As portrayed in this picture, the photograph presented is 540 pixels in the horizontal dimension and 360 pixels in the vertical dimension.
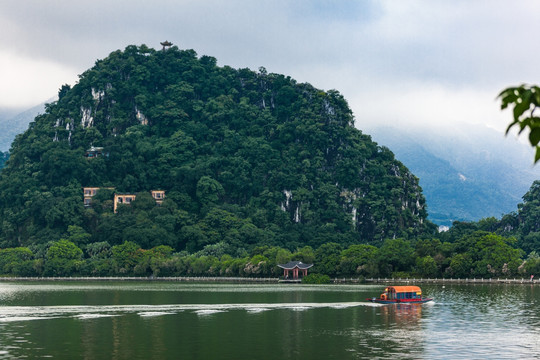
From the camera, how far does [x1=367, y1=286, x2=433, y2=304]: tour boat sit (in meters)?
83.4

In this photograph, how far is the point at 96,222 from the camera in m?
194

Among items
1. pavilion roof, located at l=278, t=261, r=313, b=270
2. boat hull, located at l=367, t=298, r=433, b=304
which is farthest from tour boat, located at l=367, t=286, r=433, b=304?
pavilion roof, located at l=278, t=261, r=313, b=270

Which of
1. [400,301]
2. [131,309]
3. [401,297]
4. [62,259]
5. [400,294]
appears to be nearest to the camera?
[131,309]

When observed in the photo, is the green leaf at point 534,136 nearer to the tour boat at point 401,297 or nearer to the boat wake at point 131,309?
the boat wake at point 131,309

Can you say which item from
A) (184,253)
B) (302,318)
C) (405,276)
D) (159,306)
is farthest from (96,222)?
(302,318)

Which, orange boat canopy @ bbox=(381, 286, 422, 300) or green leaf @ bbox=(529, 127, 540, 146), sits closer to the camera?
green leaf @ bbox=(529, 127, 540, 146)

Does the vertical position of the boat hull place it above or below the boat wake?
above

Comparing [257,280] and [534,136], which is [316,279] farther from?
[534,136]

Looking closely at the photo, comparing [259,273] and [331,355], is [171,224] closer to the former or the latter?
[259,273]

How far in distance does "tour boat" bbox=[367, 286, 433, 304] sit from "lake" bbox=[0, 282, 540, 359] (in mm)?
1791

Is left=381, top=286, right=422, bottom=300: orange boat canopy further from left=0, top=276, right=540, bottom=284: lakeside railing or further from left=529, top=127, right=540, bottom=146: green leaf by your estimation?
left=529, top=127, right=540, bottom=146: green leaf

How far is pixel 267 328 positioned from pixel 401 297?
30.0 meters

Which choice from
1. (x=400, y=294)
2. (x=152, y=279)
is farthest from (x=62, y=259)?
(x=400, y=294)

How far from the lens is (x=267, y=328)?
193ft
